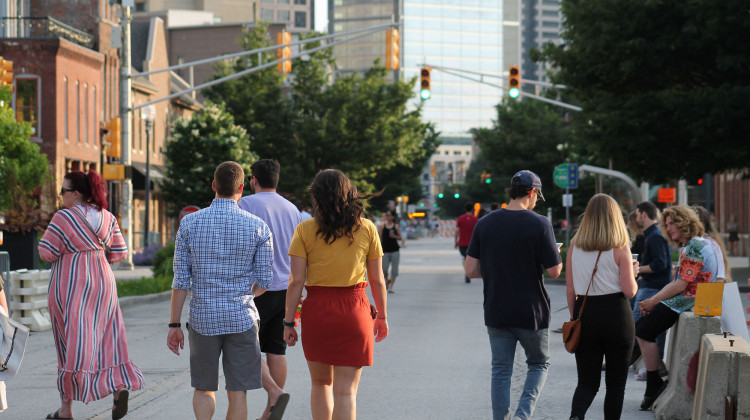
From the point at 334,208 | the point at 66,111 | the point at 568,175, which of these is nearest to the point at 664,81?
the point at 568,175

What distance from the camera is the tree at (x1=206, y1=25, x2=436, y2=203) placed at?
50.8m

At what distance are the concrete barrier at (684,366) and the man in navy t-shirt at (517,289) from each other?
151cm

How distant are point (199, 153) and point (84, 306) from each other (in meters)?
34.7

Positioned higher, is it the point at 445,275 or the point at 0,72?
the point at 0,72

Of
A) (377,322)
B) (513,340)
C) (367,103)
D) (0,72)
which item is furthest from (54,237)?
(367,103)

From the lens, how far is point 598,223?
7.41 meters

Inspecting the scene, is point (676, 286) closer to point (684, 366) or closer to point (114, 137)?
point (684, 366)

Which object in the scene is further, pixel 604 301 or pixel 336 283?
pixel 604 301

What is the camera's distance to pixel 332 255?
20.8 ft

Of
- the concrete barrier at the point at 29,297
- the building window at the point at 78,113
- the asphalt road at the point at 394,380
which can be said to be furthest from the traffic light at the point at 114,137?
the building window at the point at 78,113

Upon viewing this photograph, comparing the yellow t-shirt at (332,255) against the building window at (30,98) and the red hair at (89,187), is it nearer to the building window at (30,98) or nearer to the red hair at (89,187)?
the red hair at (89,187)

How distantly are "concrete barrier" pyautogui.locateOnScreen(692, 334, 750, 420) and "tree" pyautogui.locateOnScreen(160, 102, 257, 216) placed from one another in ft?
115

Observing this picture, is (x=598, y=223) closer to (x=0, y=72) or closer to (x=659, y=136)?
(x=0, y=72)

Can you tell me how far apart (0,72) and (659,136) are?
17.1 meters
